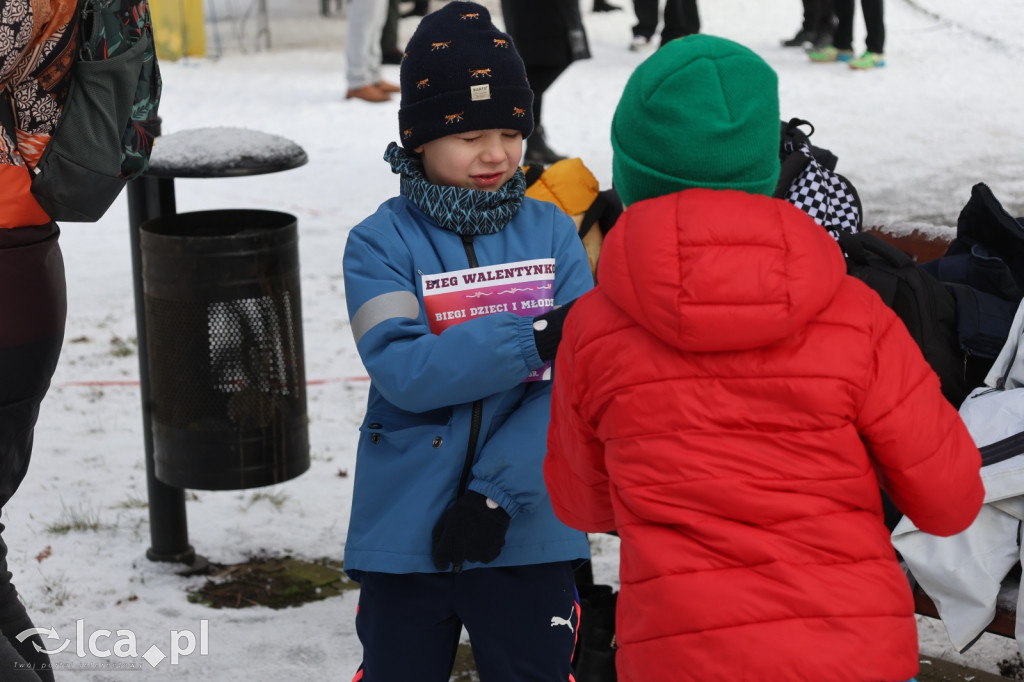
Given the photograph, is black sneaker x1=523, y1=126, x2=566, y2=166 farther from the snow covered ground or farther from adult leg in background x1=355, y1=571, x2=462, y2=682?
adult leg in background x1=355, y1=571, x2=462, y2=682

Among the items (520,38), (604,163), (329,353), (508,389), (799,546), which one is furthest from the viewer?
(604,163)

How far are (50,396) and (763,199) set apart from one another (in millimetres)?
4532

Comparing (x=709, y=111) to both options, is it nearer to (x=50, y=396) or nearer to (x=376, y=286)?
(x=376, y=286)

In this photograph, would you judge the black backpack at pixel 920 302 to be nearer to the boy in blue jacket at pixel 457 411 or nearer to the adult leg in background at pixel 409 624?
the boy in blue jacket at pixel 457 411

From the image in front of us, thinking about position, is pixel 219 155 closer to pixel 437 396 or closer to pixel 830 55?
pixel 437 396

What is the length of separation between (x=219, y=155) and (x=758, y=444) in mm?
2203

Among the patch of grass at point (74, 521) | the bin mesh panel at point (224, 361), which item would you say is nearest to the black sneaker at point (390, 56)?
the patch of grass at point (74, 521)

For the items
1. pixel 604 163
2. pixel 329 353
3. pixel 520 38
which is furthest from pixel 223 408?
pixel 604 163

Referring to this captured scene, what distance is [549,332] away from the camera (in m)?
2.26

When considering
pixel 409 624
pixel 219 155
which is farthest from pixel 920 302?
pixel 219 155

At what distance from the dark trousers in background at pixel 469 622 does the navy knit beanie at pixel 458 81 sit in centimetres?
86

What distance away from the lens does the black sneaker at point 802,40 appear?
1331cm

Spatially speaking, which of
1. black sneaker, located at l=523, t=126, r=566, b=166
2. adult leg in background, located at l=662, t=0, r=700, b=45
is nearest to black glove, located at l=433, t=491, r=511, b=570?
black sneaker, located at l=523, t=126, r=566, b=166

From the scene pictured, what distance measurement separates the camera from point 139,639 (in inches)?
141
